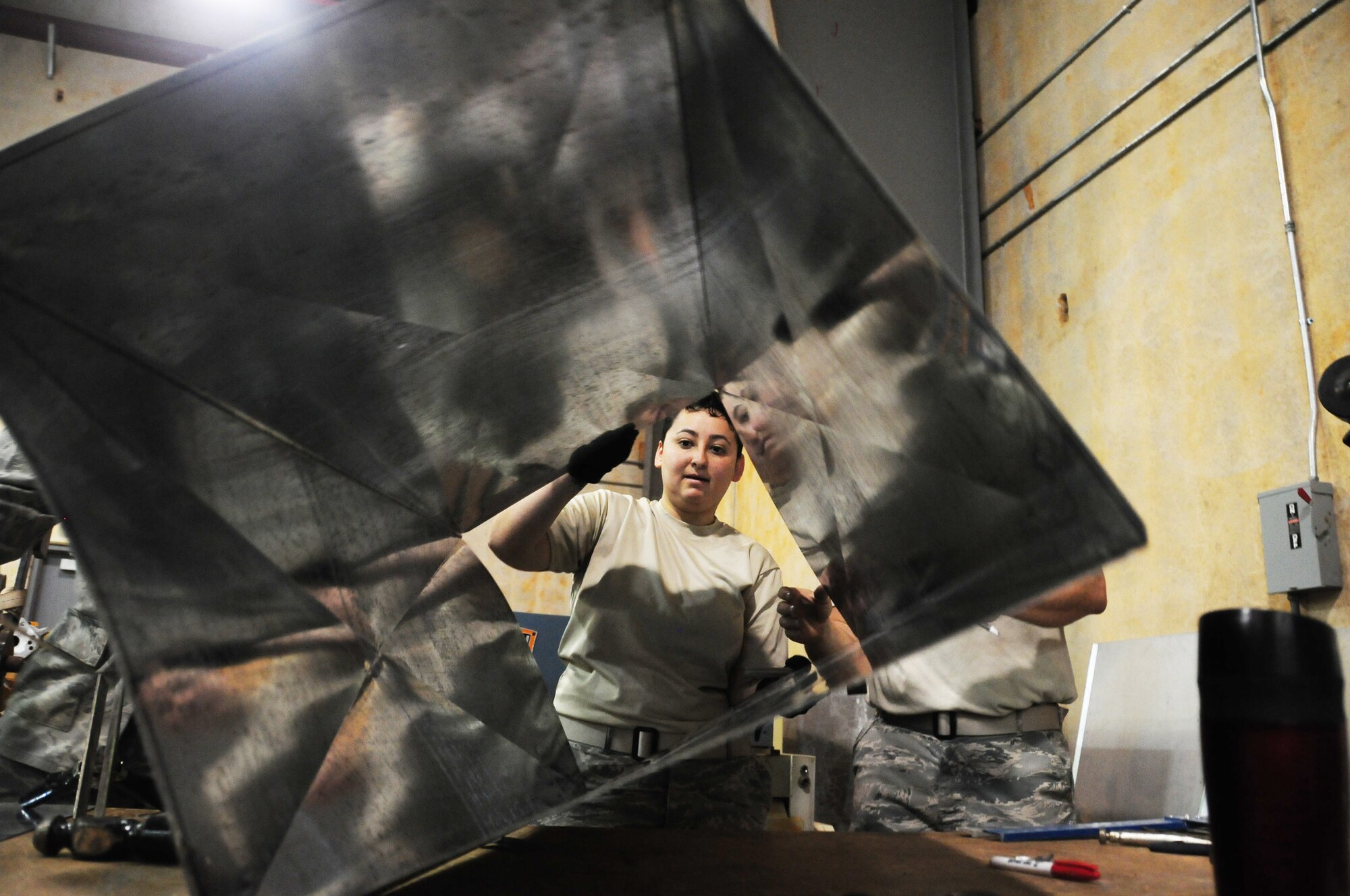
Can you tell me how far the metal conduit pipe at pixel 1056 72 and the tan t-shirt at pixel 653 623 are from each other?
6.39ft

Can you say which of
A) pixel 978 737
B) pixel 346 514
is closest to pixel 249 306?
pixel 346 514

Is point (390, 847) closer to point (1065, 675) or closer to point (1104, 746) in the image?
point (1065, 675)

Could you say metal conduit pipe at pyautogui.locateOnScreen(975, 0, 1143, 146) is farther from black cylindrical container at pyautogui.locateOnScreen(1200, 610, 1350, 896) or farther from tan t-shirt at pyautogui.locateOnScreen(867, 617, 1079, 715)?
black cylindrical container at pyautogui.locateOnScreen(1200, 610, 1350, 896)

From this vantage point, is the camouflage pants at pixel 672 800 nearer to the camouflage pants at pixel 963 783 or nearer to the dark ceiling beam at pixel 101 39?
the camouflage pants at pixel 963 783

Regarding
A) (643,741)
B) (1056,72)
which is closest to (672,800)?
(643,741)

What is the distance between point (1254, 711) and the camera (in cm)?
44

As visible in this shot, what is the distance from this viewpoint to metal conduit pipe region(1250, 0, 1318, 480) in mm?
1594

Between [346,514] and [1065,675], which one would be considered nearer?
[346,514]

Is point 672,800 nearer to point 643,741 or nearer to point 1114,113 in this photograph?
point 643,741

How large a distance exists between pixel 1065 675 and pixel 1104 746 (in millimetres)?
314

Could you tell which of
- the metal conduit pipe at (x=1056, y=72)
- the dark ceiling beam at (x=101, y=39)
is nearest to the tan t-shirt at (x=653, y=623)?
the metal conduit pipe at (x=1056, y=72)

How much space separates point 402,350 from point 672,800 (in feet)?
2.62

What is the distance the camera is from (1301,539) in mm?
1543

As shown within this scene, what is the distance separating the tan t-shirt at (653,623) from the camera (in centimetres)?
117
